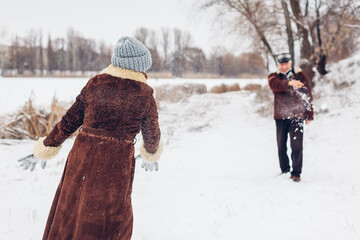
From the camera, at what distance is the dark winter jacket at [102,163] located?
1.49 meters

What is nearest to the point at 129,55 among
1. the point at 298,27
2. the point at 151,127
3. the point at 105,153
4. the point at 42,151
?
the point at 151,127

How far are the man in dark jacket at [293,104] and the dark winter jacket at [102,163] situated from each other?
2675 mm

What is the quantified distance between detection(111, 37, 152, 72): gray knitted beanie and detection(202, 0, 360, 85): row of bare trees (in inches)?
367

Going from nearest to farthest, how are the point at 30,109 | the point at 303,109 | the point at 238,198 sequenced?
the point at 238,198 < the point at 303,109 < the point at 30,109

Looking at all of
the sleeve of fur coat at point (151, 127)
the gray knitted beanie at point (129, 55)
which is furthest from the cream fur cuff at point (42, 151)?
the gray knitted beanie at point (129, 55)

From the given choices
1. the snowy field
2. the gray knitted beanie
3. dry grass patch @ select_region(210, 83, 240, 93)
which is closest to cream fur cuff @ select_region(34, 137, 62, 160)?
the gray knitted beanie

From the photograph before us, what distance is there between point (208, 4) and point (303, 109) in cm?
1071

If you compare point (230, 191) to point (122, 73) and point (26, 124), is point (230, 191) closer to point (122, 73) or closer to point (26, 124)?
point (122, 73)

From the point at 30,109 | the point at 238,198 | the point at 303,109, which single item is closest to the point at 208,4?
the point at 30,109

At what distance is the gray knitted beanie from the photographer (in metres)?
1.57

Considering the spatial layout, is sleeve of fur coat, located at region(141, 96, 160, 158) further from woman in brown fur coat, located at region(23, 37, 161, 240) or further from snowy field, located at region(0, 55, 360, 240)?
snowy field, located at region(0, 55, 360, 240)

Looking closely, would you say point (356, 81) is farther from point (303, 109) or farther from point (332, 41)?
point (303, 109)

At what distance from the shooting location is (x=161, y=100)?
14.7 metres

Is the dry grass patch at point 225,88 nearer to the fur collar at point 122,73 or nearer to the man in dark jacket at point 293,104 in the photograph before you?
the man in dark jacket at point 293,104
